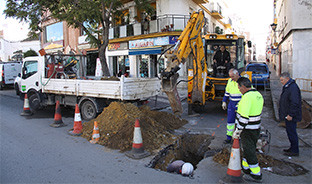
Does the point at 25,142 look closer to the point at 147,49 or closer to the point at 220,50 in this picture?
the point at 220,50

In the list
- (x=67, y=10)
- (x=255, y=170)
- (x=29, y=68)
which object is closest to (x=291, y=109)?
(x=255, y=170)

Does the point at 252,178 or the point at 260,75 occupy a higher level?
the point at 260,75

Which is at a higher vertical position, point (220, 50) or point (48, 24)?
point (48, 24)

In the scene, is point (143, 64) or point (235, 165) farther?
point (143, 64)

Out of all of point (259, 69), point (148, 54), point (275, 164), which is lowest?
point (275, 164)

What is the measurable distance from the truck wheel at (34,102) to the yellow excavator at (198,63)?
6.33 metres

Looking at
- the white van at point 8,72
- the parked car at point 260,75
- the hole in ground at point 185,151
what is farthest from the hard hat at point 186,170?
the white van at point 8,72

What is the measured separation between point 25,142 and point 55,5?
1089cm

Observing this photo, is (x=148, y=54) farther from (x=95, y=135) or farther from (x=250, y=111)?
(x=250, y=111)

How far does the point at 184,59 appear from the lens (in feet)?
24.5

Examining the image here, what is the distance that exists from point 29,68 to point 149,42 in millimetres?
10277

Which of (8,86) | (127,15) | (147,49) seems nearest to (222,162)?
(147,49)

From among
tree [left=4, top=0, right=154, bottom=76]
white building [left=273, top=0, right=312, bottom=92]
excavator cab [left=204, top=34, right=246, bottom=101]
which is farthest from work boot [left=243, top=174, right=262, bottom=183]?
white building [left=273, top=0, right=312, bottom=92]

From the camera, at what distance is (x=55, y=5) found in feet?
46.8
